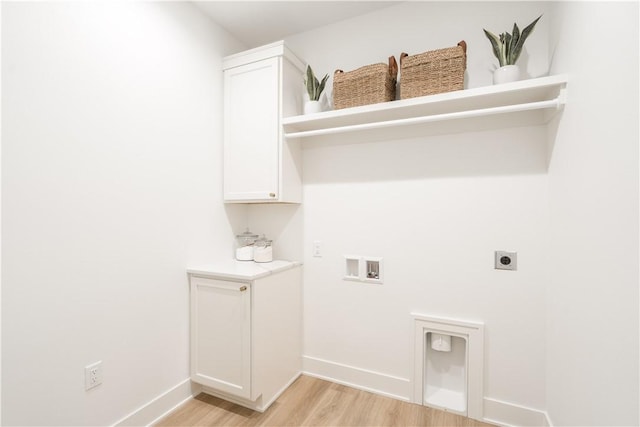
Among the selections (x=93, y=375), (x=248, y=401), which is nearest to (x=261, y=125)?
(x=93, y=375)

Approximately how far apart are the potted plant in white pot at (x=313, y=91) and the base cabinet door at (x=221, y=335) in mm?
1235

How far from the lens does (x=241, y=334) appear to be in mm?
1780

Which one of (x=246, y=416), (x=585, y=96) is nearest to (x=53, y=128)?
(x=246, y=416)

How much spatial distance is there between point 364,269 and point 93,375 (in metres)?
1.58

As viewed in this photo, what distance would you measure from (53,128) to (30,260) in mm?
566

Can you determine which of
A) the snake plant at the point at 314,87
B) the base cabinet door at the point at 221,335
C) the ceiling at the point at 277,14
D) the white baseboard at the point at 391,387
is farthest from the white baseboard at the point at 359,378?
the ceiling at the point at 277,14

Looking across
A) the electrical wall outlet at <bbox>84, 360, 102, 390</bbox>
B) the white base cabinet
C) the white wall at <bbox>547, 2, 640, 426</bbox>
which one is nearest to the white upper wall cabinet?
the white base cabinet

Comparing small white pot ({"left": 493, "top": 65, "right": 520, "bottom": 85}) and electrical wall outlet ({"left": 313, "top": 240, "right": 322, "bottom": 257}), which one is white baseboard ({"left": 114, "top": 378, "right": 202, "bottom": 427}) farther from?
small white pot ({"left": 493, "top": 65, "right": 520, "bottom": 85})

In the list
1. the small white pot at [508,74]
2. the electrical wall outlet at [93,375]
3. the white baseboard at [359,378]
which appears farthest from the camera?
the white baseboard at [359,378]

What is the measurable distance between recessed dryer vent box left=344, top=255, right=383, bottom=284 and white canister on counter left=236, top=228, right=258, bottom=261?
712 millimetres

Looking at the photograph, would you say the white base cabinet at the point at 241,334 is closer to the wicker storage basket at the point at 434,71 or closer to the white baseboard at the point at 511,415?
the white baseboard at the point at 511,415

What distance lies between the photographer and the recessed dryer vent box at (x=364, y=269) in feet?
6.63

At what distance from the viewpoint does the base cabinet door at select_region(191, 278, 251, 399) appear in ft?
5.80

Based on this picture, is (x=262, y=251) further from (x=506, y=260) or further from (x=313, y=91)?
(x=506, y=260)
